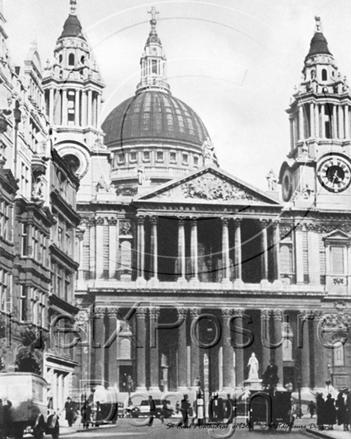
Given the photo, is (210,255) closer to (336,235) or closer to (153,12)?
(336,235)

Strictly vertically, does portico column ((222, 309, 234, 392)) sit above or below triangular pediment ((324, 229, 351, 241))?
below

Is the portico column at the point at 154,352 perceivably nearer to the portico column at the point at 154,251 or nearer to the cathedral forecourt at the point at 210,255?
the cathedral forecourt at the point at 210,255

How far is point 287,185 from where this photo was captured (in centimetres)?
8900

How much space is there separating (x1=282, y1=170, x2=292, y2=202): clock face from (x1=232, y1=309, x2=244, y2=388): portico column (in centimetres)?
1302

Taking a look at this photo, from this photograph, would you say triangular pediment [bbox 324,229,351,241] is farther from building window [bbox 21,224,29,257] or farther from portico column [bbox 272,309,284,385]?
building window [bbox 21,224,29,257]

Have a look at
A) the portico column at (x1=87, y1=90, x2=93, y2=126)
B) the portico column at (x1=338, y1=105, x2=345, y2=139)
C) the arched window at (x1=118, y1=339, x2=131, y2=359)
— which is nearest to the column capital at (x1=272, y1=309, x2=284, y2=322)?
the arched window at (x1=118, y1=339, x2=131, y2=359)

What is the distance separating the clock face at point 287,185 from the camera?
290 ft

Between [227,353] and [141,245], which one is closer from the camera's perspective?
[227,353]

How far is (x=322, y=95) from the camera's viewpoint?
8619 cm

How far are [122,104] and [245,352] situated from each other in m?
36.9

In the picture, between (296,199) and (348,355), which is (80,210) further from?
(348,355)

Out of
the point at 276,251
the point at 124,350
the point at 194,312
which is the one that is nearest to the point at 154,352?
the point at 124,350

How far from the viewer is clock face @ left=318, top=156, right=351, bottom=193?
86.6 metres

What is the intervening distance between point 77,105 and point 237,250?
61.6 feet
